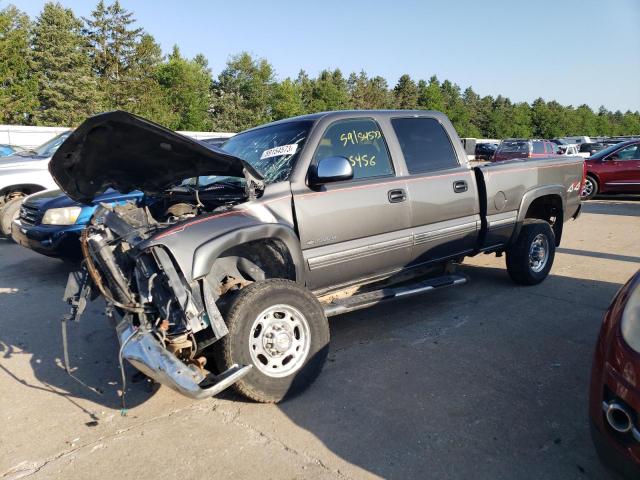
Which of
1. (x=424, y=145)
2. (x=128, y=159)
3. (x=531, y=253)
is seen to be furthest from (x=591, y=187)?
(x=128, y=159)

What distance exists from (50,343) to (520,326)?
13.8ft

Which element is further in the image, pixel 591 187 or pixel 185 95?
pixel 185 95

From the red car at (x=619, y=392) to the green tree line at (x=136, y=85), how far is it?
3920cm

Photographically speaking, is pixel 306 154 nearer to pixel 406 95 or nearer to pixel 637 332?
pixel 637 332

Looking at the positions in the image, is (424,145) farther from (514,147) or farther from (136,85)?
(136,85)

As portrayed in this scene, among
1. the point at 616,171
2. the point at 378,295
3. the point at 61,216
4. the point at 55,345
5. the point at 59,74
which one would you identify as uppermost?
the point at 59,74

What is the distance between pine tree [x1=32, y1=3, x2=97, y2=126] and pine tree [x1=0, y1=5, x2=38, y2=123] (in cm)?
63

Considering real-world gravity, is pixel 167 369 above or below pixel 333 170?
below

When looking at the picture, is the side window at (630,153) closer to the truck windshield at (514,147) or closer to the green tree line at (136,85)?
the truck windshield at (514,147)

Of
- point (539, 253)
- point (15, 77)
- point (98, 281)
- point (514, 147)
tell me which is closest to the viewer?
point (98, 281)

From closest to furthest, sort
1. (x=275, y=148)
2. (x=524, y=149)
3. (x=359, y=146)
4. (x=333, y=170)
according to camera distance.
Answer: (x=333, y=170), (x=275, y=148), (x=359, y=146), (x=524, y=149)

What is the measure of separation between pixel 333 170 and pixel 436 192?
1390 mm

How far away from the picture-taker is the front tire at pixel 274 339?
10.9 feet

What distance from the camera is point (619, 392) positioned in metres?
2.33
